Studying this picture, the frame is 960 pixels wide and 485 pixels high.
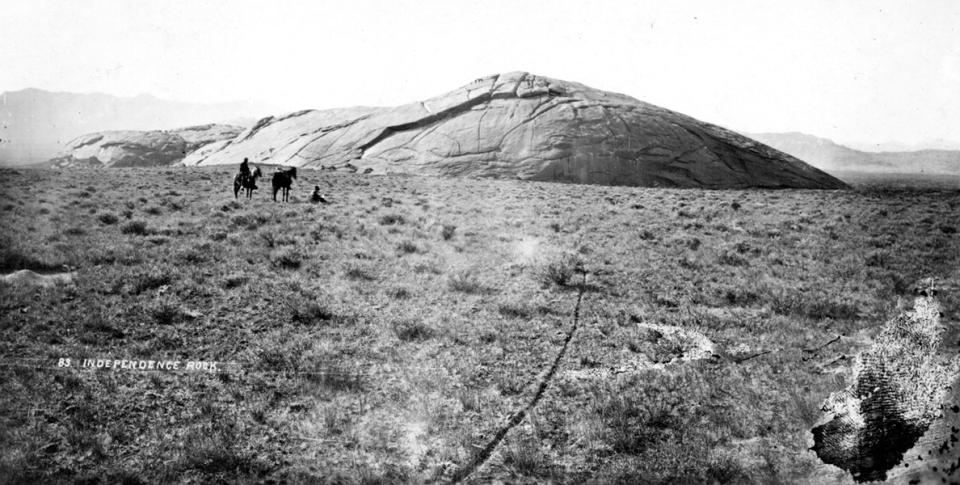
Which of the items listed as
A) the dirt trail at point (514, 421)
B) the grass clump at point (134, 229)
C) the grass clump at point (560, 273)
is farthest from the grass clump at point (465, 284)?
the grass clump at point (134, 229)

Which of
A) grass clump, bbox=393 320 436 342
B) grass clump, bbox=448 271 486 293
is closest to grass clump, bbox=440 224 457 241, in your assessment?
grass clump, bbox=448 271 486 293

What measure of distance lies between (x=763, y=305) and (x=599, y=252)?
5.25 m

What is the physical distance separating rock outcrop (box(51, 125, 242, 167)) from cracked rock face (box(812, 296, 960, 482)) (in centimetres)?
8262

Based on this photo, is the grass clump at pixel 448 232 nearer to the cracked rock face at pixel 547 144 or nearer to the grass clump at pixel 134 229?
the grass clump at pixel 134 229

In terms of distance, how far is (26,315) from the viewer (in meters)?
8.25

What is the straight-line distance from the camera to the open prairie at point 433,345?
5.36 meters

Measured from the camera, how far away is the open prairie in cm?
536

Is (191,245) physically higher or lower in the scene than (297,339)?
higher

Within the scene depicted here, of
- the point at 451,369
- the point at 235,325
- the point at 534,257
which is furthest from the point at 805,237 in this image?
the point at 235,325

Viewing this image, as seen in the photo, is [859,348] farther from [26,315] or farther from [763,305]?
[26,315]

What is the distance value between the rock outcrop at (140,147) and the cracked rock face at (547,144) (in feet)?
112

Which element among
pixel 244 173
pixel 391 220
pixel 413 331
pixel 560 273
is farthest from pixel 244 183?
pixel 413 331

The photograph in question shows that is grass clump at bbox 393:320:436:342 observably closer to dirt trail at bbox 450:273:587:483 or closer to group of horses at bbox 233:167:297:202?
dirt trail at bbox 450:273:587:483

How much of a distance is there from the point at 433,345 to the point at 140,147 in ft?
305
